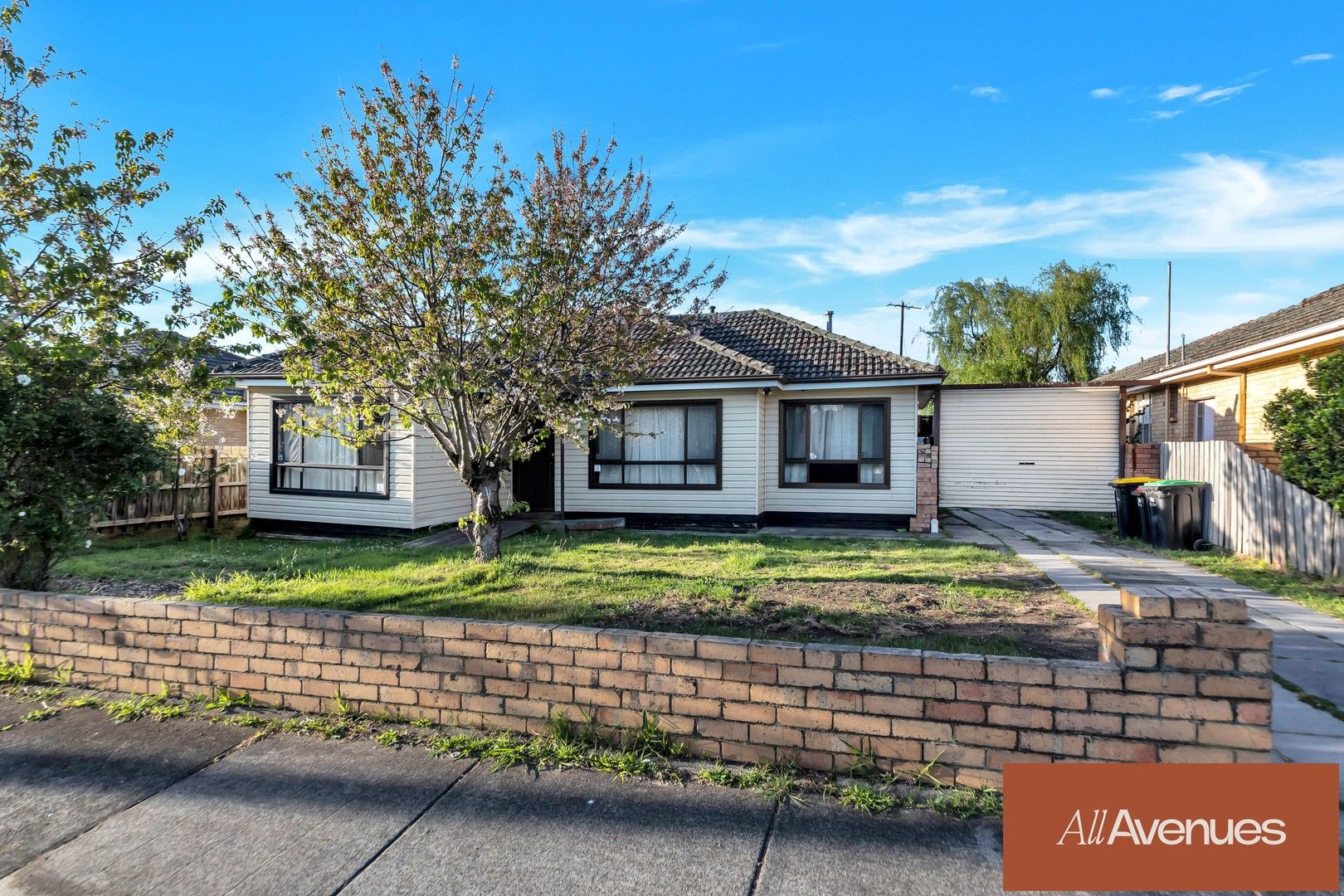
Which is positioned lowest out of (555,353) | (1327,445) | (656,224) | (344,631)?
(344,631)

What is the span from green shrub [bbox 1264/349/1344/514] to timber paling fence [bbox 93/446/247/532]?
15.8 meters

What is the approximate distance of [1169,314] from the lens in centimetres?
2028

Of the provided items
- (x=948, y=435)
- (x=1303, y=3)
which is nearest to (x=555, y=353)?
(x=1303, y=3)

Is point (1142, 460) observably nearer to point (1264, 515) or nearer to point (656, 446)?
point (1264, 515)

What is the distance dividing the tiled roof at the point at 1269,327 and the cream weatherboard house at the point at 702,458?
225 inches

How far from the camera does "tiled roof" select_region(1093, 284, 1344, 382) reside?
11.0 m

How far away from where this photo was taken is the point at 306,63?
261 inches

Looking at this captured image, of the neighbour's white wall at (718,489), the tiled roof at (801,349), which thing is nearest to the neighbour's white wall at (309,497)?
the neighbour's white wall at (718,489)

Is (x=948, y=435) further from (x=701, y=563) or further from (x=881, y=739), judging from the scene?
(x=881, y=739)

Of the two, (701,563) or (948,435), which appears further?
(948,435)

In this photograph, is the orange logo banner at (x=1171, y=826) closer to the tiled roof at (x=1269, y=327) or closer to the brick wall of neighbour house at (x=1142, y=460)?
the tiled roof at (x=1269, y=327)

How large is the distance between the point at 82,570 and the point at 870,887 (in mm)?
9645

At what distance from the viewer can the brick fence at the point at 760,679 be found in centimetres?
269

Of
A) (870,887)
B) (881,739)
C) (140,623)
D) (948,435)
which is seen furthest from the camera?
(948,435)
